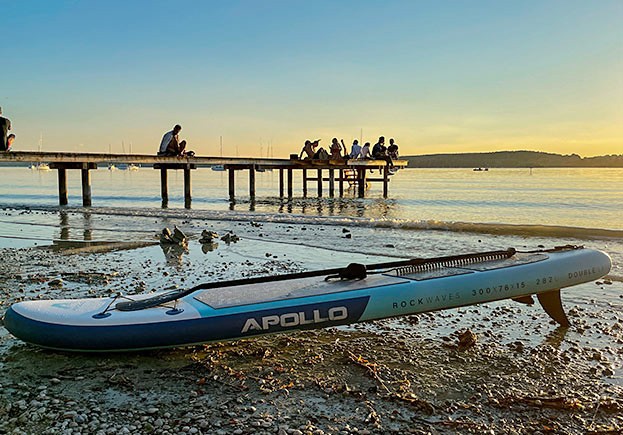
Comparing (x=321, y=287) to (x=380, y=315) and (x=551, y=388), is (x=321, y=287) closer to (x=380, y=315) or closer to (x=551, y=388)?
(x=380, y=315)

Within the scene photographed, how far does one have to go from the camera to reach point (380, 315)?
4.67 metres

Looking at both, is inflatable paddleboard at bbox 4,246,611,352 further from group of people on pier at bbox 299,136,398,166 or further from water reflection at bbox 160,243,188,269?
group of people on pier at bbox 299,136,398,166

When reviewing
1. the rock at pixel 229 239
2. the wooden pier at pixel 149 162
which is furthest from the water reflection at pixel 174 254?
the wooden pier at pixel 149 162

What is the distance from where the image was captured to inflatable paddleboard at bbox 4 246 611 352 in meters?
4.30

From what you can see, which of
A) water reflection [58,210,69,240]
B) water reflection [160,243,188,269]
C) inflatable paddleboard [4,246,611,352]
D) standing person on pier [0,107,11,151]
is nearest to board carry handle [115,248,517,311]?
inflatable paddleboard [4,246,611,352]

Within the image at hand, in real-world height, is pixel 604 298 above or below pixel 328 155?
below

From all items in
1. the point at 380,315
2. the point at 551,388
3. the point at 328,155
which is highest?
the point at 328,155

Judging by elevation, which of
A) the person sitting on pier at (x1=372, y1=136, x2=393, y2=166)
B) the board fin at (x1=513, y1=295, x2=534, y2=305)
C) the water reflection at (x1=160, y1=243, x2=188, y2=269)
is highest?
the person sitting on pier at (x1=372, y1=136, x2=393, y2=166)

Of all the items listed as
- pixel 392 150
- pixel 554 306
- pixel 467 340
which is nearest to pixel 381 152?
pixel 392 150

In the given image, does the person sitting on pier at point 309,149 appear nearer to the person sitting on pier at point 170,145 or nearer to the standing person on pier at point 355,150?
the standing person on pier at point 355,150

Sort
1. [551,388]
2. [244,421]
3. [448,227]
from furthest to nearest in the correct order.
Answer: [448,227] < [551,388] < [244,421]

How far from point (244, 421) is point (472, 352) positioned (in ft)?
7.51

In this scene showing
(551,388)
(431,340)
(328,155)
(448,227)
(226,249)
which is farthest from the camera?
(328,155)

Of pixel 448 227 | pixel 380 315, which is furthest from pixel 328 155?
pixel 380 315
